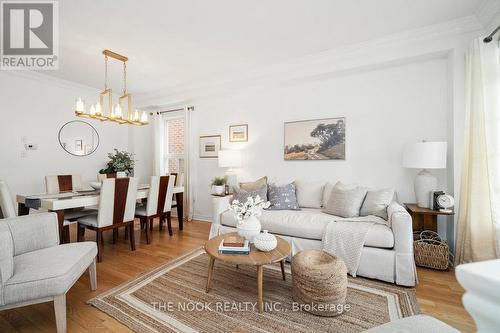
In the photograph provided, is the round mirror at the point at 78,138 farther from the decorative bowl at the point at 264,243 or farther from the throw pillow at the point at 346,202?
the throw pillow at the point at 346,202

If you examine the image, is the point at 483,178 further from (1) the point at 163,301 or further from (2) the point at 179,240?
(2) the point at 179,240

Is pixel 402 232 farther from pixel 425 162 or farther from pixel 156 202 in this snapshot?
pixel 156 202

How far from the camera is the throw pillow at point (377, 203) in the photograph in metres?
2.60

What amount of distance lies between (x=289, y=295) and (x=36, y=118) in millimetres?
4805

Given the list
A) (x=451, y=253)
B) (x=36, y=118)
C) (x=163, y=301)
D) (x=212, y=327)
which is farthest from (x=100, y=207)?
(x=451, y=253)

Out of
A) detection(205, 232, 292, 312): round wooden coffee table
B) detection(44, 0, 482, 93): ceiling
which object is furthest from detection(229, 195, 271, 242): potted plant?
detection(44, 0, 482, 93): ceiling

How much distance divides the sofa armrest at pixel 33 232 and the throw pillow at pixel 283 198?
2271mm

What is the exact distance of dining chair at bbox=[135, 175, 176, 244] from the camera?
328cm

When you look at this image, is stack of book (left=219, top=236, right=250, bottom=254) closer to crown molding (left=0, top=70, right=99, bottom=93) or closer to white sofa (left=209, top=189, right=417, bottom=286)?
white sofa (left=209, top=189, right=417, bottom=286)

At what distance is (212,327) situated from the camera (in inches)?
62.8

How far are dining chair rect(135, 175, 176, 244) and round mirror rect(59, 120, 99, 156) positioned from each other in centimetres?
212

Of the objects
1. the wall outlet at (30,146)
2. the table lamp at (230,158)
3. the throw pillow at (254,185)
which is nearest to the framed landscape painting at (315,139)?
the throw pillow at (254,185)

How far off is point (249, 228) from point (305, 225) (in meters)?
0.79

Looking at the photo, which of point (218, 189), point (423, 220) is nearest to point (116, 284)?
point (218, 189)
